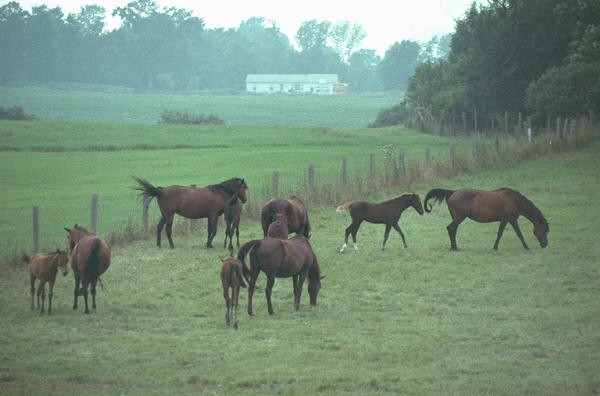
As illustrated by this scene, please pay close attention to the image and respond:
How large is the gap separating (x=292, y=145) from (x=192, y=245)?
3582 centimetres

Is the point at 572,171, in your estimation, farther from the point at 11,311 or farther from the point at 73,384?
the point at 73,384

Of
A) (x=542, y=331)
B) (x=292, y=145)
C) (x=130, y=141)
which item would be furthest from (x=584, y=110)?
(x=542, y=331)

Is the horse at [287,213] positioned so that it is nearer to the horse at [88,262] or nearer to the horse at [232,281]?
the horse at [88,262]

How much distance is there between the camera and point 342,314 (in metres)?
15.4

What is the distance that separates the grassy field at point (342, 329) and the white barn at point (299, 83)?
14403cm

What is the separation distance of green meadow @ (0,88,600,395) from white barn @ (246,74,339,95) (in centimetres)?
13270

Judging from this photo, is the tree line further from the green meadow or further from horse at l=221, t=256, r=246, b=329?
horse at l=221, t=256, r=246, b=329

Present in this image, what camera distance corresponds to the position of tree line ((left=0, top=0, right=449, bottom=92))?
378ft

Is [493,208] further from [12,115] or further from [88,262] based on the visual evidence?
[12,115]

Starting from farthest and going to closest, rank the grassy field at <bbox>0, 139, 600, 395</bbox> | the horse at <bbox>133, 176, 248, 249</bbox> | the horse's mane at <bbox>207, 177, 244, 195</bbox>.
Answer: the horse's mane at <bbox>207, 177, 244, 195</bbox> < the horse at <bbox>133, 176, 248, 249</bbox> < the grassy field at <bbox>0, 139, 600, 395</bbox>

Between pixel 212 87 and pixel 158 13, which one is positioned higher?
pixel 158 13

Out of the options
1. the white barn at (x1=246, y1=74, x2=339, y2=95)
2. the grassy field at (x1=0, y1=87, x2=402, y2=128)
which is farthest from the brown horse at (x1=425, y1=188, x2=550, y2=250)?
the white barn at (x1=246, y1=74, x2=339, y2=95)

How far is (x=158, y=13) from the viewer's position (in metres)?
136

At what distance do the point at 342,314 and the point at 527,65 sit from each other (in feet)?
142
